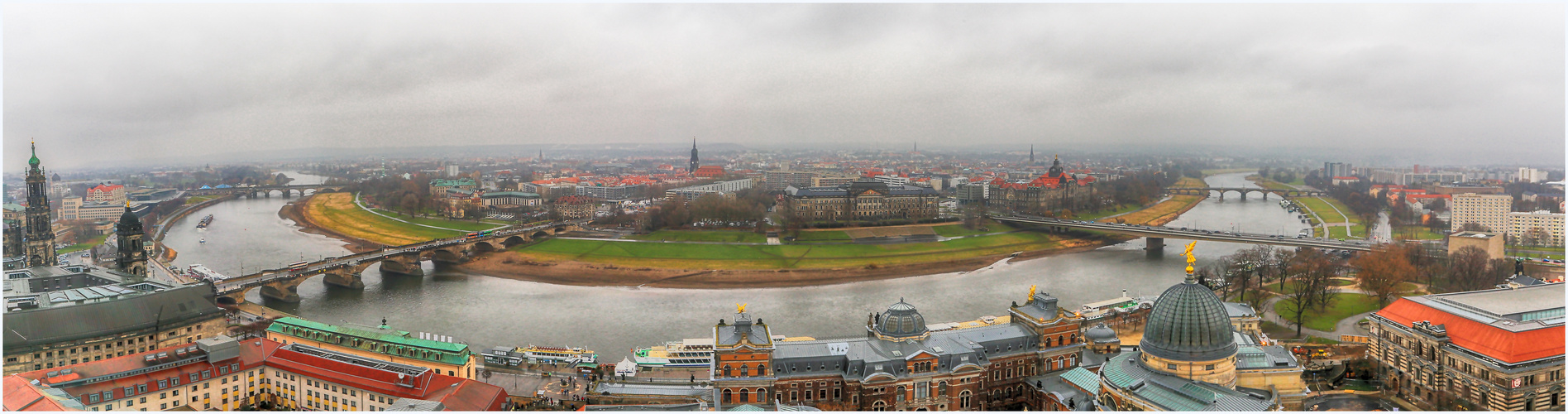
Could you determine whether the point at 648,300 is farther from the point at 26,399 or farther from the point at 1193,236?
the point at 1193,236

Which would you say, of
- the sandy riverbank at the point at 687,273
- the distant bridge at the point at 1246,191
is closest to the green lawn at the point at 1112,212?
the distant bridge at the point at 1246,191

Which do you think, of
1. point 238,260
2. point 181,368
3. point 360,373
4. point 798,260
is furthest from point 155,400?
point 238,260

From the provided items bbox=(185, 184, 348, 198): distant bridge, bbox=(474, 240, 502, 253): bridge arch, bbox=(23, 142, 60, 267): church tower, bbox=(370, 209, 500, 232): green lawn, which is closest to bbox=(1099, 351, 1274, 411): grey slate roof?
bbox=(474, 240, 502, 253): bridge arch

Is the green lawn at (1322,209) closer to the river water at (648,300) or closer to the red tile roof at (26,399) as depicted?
the river water at (648,300)

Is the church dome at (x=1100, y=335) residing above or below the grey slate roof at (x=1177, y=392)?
below

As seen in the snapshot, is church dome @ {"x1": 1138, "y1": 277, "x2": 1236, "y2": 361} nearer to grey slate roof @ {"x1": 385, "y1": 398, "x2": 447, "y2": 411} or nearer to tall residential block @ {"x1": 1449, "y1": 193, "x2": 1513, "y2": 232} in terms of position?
grey slate roof @ {"x1": 385, "y1": 398, "x2": 447, "y2": 411}

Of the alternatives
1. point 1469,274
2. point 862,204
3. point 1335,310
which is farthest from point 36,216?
point 1469,274
